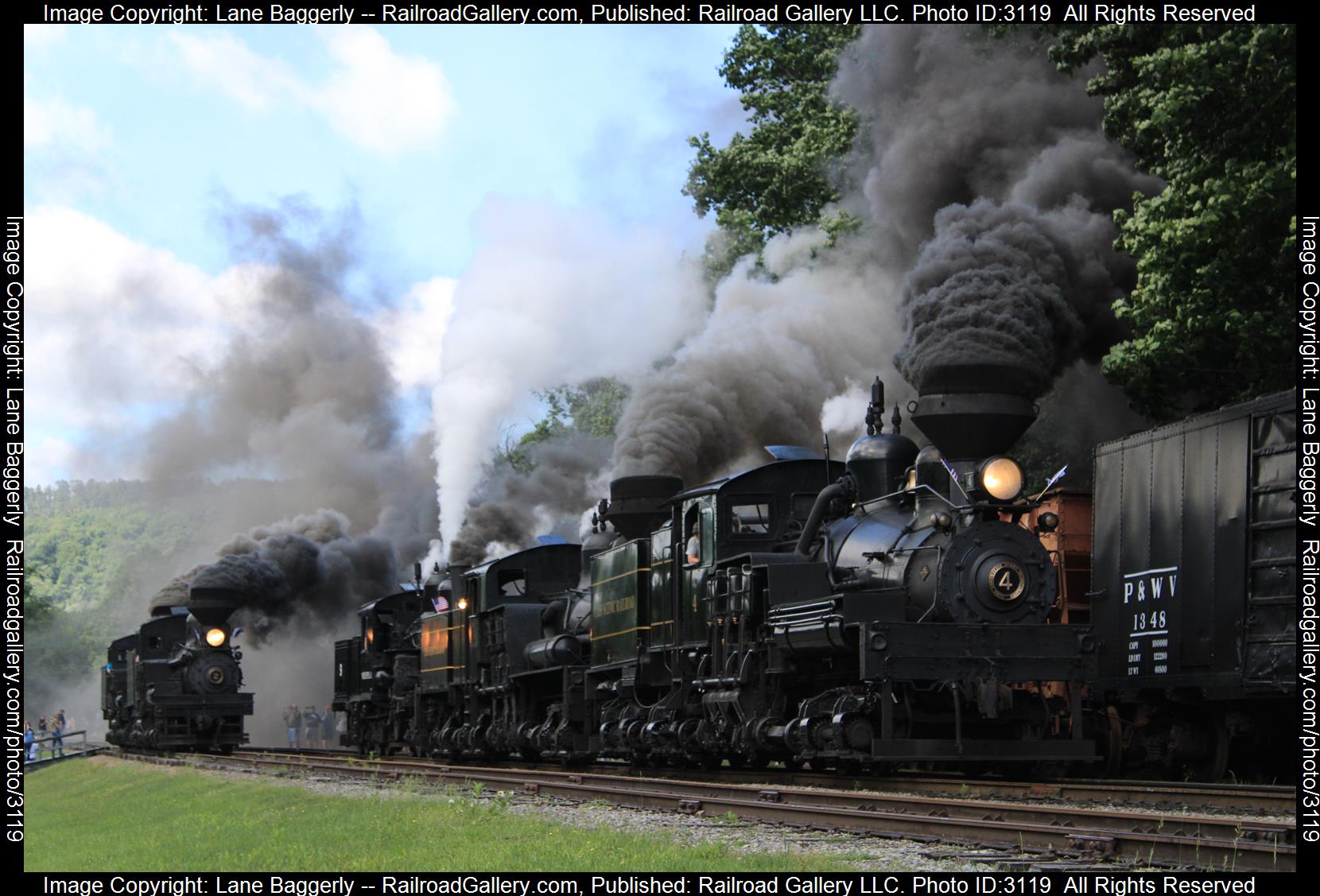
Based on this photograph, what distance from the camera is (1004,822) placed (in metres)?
11.7

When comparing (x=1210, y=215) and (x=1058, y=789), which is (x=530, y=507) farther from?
(x=1058, y=789)

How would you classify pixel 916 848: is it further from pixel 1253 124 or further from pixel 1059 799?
pixel 1253 124

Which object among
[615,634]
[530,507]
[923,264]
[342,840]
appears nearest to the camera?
[342,840]

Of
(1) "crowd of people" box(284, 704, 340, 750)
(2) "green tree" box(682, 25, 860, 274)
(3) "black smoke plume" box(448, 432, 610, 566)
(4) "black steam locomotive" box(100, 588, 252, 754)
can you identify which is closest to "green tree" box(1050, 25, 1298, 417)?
(2) "green tree" box(682, 25, 860, 274)

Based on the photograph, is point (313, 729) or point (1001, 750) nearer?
point (1001, 750)

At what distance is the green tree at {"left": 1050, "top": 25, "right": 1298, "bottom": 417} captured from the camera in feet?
63.2

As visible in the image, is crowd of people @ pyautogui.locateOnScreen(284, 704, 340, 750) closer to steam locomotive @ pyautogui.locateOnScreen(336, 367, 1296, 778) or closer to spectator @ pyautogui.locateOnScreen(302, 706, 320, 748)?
spectator @ pyautogui.locateOnScreen(302, 706, 320, 748)

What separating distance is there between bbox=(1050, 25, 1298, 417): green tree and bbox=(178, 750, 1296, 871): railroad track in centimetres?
832

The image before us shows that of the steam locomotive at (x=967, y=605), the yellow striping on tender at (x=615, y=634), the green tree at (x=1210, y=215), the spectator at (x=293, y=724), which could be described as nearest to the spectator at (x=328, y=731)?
the spectator at (x=293, y=724)

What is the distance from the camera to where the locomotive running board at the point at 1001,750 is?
15.5 meters

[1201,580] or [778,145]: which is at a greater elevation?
[778,145]

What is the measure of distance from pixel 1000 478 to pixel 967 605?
4.31ft

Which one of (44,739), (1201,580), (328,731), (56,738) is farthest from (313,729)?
(1201,580)

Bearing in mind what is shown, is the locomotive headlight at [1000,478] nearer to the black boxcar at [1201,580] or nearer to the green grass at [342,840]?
the black boxcar at [1201,580]
